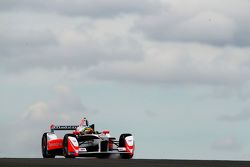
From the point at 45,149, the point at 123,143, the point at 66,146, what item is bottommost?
the point at 45,149

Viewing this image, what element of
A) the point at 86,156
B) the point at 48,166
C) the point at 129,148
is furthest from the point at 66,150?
the point at 48,166

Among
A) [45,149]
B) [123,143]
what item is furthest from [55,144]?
[123,143]

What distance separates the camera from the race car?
105 feet

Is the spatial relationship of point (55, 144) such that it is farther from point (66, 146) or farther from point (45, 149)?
point (66, 146)

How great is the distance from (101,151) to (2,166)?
640 inches

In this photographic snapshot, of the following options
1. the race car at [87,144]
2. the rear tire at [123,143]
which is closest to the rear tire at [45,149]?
the race car at [87,144]

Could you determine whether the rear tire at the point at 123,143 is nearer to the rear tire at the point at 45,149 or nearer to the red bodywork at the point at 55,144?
the red bodywork at the point at 55,144

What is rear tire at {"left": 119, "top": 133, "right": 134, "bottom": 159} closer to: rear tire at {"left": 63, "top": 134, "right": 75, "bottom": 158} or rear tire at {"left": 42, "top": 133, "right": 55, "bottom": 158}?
rear tire at {"left": 63, "top": 134, "right": 75, "bottom": 158}

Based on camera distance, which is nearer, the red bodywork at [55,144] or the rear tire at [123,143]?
the rear tire at [123,143]

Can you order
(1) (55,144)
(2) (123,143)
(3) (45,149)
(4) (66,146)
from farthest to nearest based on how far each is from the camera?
(3) (45,149), (1) (55,144), (2) (123,143), (4) (66,146)

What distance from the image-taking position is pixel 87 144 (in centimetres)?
3416

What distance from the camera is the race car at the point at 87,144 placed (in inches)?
1262

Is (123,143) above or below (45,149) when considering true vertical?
above

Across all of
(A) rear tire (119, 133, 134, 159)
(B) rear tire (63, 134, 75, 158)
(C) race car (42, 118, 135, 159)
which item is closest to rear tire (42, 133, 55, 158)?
(C) race car (42, 118, 135, 159)
